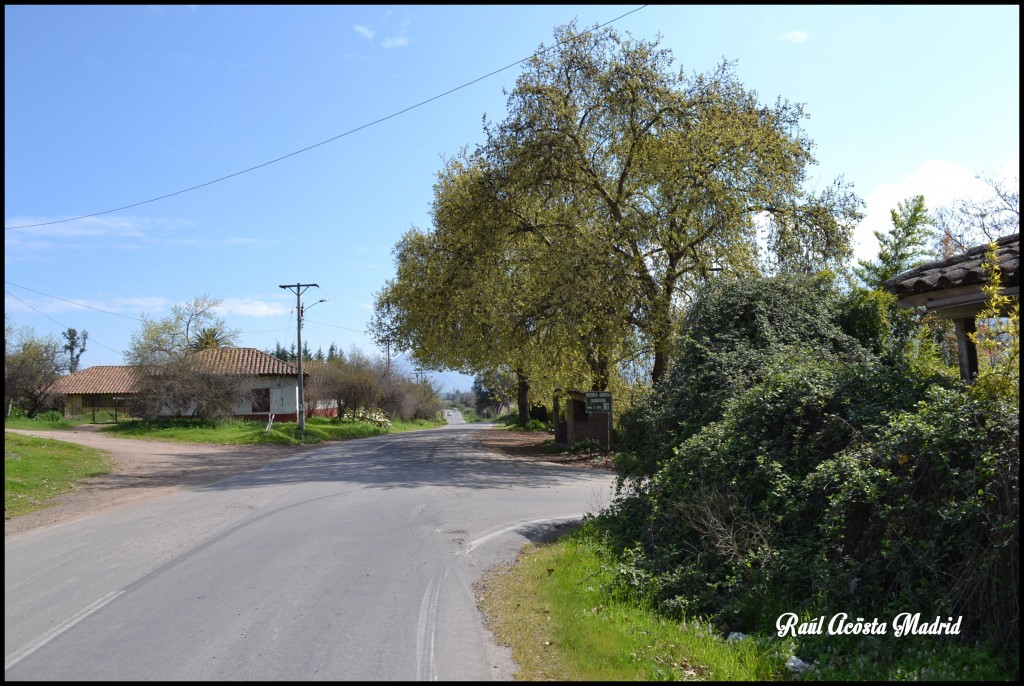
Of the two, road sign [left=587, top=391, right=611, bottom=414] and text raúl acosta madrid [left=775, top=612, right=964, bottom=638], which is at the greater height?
road sign [left=587, top=391, right=611, bottom=414]

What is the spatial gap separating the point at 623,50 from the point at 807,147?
269 inches

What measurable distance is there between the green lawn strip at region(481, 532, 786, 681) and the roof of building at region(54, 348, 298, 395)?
131 ft

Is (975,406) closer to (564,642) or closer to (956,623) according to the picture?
(956,623)

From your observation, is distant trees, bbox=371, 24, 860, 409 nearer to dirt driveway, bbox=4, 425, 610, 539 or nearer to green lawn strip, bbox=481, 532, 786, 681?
dirt driveway, bbox=4, 425, 610, 539

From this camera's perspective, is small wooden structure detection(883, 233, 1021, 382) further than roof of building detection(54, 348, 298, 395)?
No

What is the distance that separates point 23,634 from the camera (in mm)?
5992

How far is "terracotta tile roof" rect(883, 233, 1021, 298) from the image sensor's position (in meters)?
7.03

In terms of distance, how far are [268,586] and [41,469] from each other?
14605mm

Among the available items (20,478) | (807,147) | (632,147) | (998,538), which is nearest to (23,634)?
(998,538)

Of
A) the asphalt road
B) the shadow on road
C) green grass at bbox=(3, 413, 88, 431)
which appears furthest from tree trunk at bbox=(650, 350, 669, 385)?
green grass at bbox=(3, 413, 88, 431)

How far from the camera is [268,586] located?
24.9 feet

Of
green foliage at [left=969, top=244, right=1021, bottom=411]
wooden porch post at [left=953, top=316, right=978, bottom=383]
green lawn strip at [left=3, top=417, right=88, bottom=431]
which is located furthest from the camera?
green lawn strip at [left=3, top=417, right=88, bottom=431]

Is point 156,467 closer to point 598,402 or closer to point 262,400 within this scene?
point 598,402

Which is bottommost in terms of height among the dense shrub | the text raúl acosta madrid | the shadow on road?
the shadow on road
